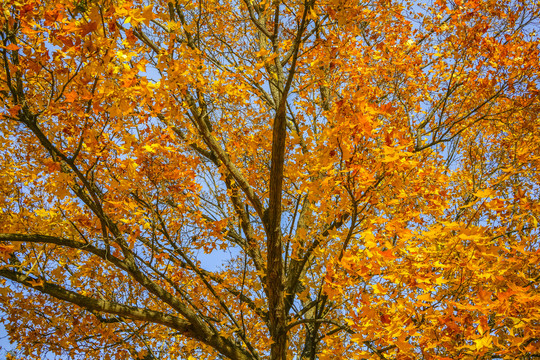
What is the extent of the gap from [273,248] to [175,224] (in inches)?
66.9

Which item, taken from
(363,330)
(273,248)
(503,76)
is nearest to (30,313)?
(273,248)

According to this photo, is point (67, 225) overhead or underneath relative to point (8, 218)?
underneath

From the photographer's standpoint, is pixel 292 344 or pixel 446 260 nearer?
pixel 446 260

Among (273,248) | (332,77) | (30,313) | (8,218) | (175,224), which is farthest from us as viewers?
(332,77)

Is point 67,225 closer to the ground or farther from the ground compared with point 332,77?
closer to the ground

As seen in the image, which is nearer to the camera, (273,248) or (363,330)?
(363,330)

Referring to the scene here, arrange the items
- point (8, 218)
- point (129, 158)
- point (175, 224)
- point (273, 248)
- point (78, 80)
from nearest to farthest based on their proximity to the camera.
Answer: point (78, 80) < point (129, 158) < point (273, 248) < point (8, 218) < point (175, 224)

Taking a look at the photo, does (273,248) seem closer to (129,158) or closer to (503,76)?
(129,158)

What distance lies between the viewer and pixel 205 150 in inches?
219

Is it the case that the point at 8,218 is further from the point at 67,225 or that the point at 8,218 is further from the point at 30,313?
the point at 30,313

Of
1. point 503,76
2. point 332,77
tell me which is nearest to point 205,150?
point 332,77

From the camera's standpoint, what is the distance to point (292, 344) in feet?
17.8

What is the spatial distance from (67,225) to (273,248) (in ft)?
6.91

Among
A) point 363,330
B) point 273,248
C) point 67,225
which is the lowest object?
point 363,330
